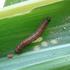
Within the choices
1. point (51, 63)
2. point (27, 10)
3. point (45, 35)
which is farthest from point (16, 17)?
point (51, 63)

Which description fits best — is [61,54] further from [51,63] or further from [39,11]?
[39,11]

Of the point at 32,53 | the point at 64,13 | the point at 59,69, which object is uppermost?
the point at 64,13

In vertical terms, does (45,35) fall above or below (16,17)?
below

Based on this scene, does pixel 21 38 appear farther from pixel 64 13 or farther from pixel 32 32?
pixel 64 13

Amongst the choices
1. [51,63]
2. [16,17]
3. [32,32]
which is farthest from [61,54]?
[16,17]

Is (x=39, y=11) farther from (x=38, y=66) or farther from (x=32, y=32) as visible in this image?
(x=38, y=66)

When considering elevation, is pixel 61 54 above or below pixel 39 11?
below

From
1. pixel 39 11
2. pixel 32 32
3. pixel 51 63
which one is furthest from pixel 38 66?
pixel 39 11
